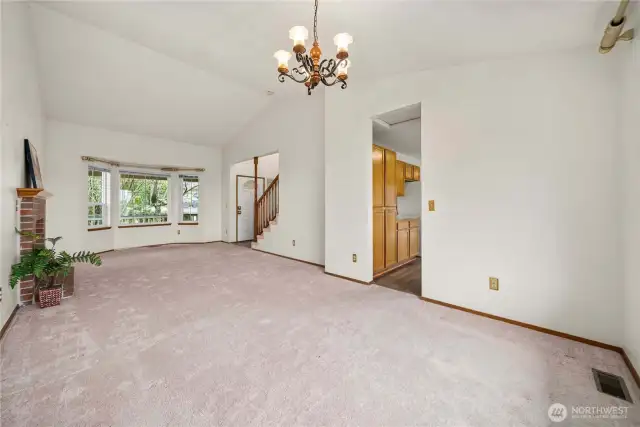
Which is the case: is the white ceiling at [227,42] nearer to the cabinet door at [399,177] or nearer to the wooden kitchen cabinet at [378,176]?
the wooden kitchen cabinet at [378,176]

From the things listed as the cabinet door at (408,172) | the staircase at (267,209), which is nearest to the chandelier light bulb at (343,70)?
the cabinet door at (408,172)

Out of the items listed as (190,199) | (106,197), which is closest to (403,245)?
(190,199)

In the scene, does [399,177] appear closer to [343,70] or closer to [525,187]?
[525,187]

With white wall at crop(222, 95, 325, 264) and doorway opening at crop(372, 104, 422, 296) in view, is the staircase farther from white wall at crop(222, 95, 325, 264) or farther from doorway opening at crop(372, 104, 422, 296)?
doorway opening at crop(372, 104, 422, 296)

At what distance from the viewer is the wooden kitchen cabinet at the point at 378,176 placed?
3785 millimetres

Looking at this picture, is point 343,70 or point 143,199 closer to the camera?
point 343,70

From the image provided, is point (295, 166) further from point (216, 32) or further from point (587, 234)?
point (587, 234)

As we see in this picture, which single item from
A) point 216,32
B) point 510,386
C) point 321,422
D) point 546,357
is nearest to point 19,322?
point 321,422

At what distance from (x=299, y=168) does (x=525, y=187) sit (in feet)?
11.9

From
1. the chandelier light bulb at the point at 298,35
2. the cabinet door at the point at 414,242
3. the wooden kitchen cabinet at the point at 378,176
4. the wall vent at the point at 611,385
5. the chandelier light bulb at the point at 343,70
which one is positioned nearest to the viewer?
the wall vent at the point at 611,385

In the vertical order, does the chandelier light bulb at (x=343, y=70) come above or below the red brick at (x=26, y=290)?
above

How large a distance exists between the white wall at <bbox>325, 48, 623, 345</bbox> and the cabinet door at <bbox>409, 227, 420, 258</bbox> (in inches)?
84.9

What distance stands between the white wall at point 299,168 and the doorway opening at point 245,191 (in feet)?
5.43

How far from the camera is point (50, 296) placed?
8.91 ft
